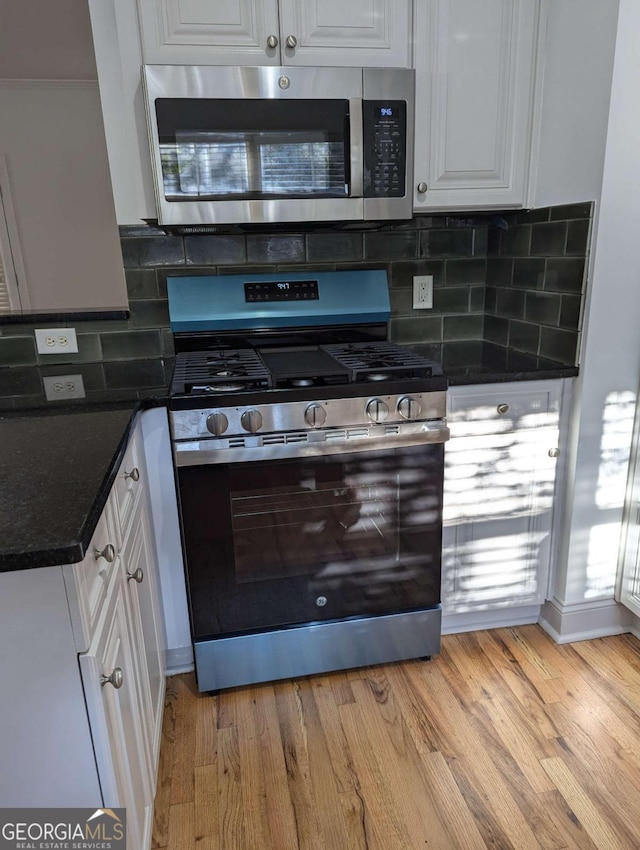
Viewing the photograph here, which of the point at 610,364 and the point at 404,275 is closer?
the point at 610,364

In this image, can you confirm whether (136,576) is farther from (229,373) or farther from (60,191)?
(60,191)

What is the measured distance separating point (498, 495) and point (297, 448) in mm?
710

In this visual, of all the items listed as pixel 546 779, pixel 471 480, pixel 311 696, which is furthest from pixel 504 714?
pixel 471 480

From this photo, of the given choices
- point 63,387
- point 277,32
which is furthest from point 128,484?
point 277,32

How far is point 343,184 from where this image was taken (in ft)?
5.61

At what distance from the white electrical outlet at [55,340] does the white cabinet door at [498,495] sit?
4.28ft

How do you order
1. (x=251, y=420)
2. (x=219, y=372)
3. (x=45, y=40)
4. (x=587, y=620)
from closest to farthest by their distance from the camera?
(x=251, y=420)
(x=219, y=372)
(x=587, y=620)
(x=45, y=40)

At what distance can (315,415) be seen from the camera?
1568 mm

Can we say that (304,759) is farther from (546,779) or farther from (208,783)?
(546,779)

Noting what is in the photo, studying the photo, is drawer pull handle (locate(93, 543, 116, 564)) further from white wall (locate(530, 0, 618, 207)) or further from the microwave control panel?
white wall (locate(530, 0, 618, 207))

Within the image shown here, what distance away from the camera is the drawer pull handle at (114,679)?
895 millimetres

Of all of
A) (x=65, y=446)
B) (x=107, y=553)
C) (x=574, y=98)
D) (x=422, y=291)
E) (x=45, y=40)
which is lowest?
(x=107, y=553)

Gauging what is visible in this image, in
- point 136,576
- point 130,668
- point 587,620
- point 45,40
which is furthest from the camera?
point 45,40

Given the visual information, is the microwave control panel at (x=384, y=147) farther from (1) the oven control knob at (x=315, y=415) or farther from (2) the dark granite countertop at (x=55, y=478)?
(2) the dark granite countertop at (x=55, y=478)
